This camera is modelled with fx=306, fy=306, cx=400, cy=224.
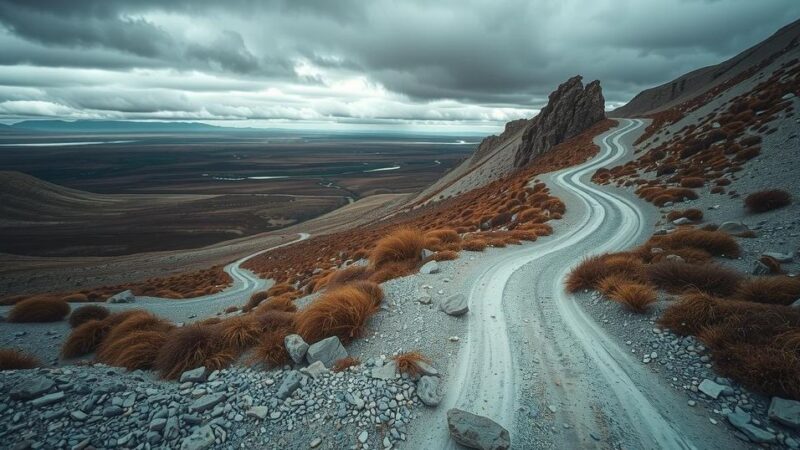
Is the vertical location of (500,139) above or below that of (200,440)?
above

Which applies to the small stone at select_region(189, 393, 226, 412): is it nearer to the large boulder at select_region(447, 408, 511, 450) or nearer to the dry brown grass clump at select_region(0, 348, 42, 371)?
the large boulder at select_region(447, 408, 511, 450)

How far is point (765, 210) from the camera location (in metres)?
12.9

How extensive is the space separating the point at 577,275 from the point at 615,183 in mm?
23270

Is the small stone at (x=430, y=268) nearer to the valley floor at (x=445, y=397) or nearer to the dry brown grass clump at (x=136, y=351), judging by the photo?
the valley floor at (x=445, y=397)

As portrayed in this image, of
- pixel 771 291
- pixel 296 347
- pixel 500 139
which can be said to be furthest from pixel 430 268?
pixel 500 139

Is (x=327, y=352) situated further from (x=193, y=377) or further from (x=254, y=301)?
(x=254, y=301)

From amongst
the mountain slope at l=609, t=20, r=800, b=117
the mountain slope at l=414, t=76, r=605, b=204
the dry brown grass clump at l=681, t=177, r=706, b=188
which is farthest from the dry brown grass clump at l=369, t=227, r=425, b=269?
the mountain slope at l=609, t=20, r=800, b=117

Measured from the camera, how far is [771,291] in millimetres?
6242

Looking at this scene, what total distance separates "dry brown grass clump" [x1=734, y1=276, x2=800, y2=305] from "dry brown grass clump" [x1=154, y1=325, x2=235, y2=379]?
10.9 meters

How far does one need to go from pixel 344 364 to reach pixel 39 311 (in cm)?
1688

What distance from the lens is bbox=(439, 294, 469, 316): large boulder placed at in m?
7.66

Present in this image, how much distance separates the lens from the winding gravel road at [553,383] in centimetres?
427

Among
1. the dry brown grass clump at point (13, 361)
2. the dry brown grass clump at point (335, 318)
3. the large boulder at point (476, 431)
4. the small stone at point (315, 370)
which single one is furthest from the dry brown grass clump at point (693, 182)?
the dry brown grass clump at point (13, 361)

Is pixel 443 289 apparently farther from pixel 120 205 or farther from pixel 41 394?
pixel 120 205
